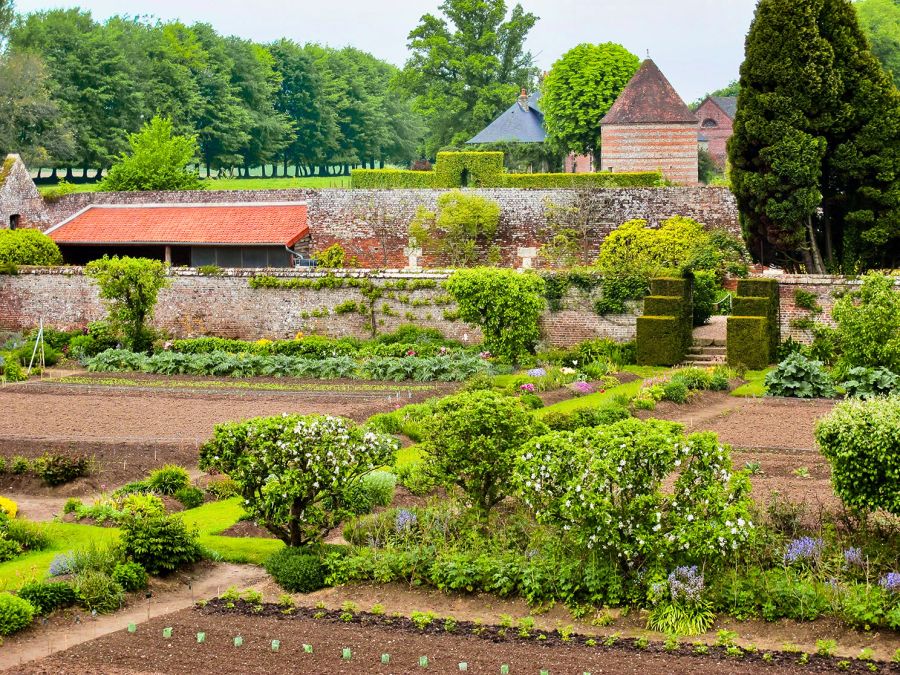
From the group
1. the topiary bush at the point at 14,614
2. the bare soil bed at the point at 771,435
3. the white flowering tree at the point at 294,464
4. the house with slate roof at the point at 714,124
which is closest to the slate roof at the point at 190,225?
the bare soil bed at the point at 771,435

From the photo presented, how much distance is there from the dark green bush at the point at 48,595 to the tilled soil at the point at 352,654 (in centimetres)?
96

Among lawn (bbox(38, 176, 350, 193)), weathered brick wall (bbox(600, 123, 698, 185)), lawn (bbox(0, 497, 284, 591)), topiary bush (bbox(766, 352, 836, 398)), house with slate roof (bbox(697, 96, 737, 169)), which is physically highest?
house with slate roof (bbox(697, 96, 737, 169))

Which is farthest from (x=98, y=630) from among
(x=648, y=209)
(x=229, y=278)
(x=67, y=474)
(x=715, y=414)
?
(x=648, y=209)

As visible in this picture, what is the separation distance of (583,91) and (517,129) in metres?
4.90

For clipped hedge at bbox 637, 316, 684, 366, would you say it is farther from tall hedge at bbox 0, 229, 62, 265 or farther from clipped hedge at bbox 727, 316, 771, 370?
tall hedge at bbox 0, 229, 62, 265

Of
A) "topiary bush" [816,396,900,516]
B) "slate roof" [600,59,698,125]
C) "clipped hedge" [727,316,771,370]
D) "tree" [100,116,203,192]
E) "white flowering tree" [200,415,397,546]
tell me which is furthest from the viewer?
"tree" [100,116,203,192]

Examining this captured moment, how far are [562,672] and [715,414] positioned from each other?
1235cm

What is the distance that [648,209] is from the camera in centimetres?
3953

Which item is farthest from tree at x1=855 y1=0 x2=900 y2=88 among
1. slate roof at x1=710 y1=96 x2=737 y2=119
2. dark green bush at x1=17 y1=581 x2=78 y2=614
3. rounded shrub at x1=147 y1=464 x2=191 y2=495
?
dark green bush at x1=17 y1=581 x2=78 y2=614

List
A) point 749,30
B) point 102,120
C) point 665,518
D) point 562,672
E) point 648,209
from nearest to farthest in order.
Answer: point 562,672, point 665,518, point 749,30, point 648,209, point 102,120

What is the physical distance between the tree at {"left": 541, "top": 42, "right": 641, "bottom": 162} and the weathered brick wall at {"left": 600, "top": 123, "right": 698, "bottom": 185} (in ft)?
24.8

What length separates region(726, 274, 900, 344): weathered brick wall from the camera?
28728mm

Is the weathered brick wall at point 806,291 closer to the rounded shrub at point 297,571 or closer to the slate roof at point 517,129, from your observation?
the rounded shrub at point 297,571

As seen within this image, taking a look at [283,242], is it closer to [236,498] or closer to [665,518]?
[236,498]
